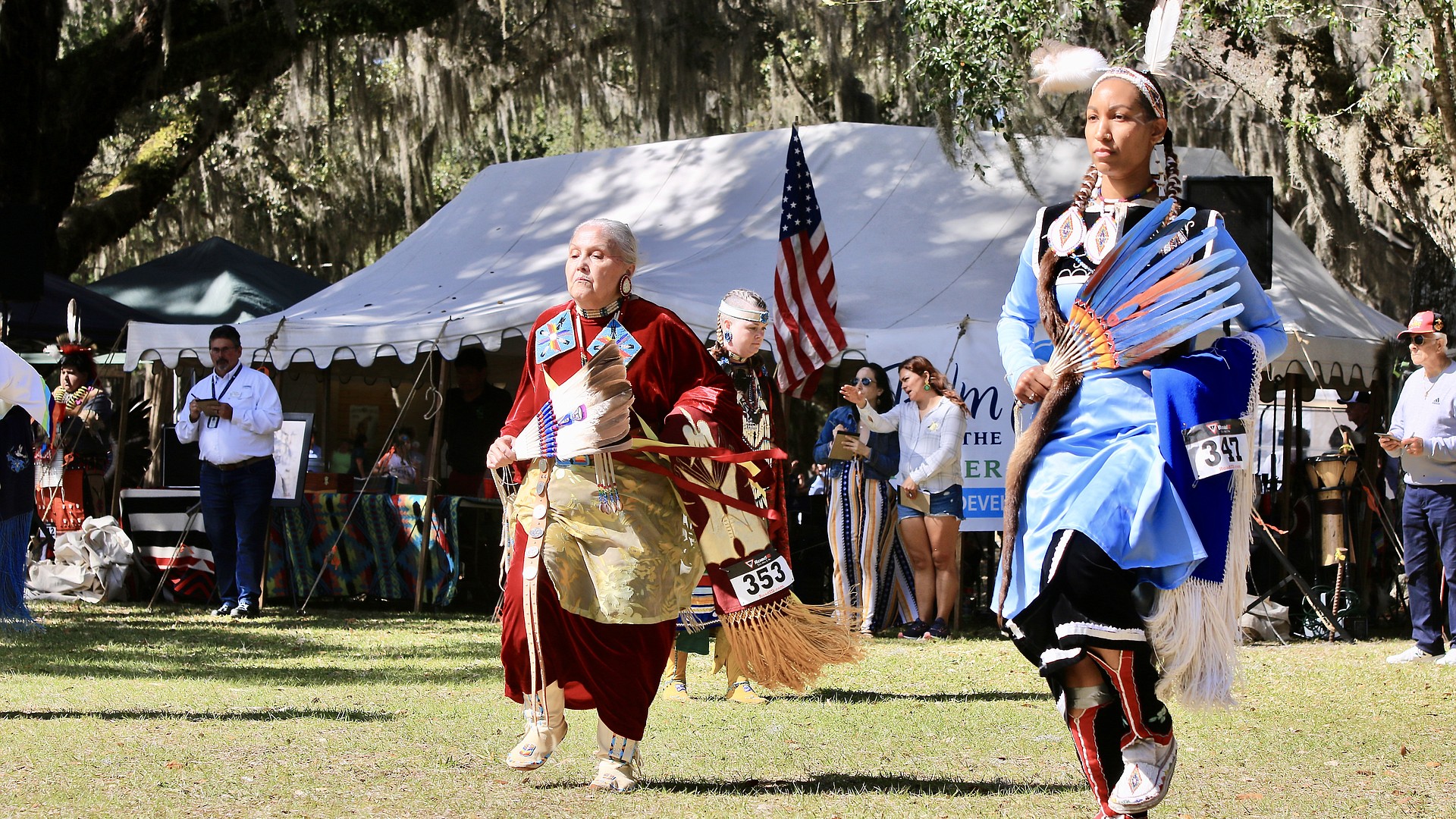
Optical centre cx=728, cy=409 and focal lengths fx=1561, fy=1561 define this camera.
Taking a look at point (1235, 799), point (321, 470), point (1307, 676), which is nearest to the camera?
point (1235, 799)

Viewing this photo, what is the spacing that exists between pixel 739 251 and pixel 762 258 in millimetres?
231

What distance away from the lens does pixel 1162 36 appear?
12.5 feet

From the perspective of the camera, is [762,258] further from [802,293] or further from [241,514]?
[241,514]

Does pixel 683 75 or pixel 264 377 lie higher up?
pixel 683 75

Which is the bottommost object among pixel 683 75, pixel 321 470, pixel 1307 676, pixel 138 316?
pixel 1307 676

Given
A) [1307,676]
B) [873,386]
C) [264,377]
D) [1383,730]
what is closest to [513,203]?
[264,377]

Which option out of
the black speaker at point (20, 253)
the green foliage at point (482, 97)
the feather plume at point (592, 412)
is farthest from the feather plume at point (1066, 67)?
the green foliage at point (482, 97)

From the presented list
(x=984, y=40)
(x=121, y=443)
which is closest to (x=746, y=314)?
(x=984, y=40)

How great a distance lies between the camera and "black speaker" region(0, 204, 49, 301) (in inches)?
348

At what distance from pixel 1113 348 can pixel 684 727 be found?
Answer: 283 cm

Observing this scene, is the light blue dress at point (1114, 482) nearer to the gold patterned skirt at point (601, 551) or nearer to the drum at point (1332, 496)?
the gold patterned skirt at point (601, 551)

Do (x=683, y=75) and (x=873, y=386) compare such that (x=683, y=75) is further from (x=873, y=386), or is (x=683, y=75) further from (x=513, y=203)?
(x=873, y=386)

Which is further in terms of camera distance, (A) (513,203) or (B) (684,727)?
(A) (513,203)

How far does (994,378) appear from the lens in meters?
10.1
